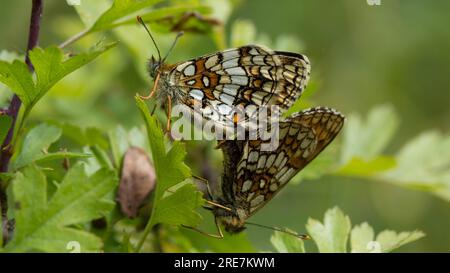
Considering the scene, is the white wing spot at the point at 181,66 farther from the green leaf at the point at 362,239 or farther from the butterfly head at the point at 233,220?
the green leaf at the point at 362,239

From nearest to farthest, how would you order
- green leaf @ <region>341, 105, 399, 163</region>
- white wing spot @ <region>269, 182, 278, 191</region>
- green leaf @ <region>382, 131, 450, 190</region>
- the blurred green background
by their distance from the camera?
white wing spot @ <region>269, 182, 278, 191</region> → green leaf @ <region>382, 131, 450, 190</region> → green leaf @ <region>341, 105, 399, 163</region> → the blurred green background

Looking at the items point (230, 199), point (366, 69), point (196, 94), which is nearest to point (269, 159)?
point (230, 199)

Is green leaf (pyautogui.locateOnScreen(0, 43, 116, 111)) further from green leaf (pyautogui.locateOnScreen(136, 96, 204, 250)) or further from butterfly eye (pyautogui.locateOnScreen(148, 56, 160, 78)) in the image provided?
butterfly eye (pyautogui.locateOnScreen(148, 56, 160, 78))

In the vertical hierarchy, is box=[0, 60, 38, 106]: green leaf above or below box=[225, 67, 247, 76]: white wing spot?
below

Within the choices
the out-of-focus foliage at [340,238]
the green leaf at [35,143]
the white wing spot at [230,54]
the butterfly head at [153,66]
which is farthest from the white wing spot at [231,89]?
the green leaf at [35,143]

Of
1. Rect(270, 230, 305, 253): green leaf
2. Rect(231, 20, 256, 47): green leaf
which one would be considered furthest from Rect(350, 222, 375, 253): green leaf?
Rect(231, 20, 256, 47): green leaf

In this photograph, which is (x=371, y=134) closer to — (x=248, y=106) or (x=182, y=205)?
(x=248, y=106)
